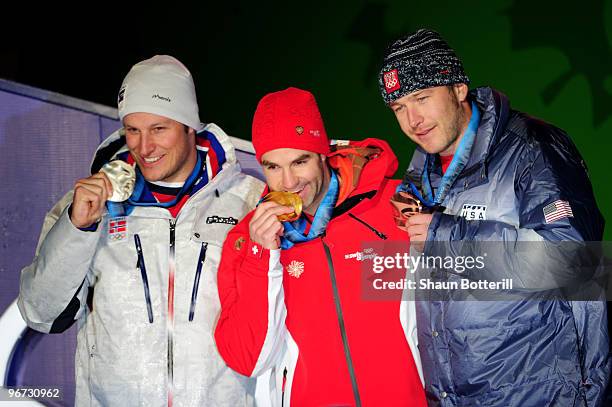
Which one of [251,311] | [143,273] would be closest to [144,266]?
[143,273]

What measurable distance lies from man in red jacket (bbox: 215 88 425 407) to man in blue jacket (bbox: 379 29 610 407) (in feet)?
0.49

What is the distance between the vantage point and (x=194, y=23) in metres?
4.88

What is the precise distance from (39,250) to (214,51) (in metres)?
2.75

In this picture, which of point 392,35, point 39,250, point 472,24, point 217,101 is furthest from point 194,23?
point 39,250

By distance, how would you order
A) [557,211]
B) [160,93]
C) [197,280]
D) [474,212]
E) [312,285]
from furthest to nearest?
[160,93] → [197,280] → [312,285] → [474,212] → [557,211]

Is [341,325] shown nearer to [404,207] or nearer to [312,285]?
[312,285]

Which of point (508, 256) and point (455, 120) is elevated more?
point (455, 120)

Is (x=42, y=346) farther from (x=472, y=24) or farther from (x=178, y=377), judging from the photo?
(x=472, y=24)

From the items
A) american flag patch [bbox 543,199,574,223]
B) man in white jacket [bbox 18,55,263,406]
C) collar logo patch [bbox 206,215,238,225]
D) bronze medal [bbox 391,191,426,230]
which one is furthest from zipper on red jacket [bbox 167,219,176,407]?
american flag patch [bbox 543,199,574,223]

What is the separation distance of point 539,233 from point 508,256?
0.32ft

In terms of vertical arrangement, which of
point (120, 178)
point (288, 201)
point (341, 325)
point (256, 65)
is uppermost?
point (256, 65)

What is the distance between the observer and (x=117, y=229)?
2.38m

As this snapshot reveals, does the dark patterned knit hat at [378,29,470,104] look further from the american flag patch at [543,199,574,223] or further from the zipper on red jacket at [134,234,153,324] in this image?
the zipper on red jacket at [134,234,153,324]

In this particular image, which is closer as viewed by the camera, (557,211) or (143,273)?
(557,211)
